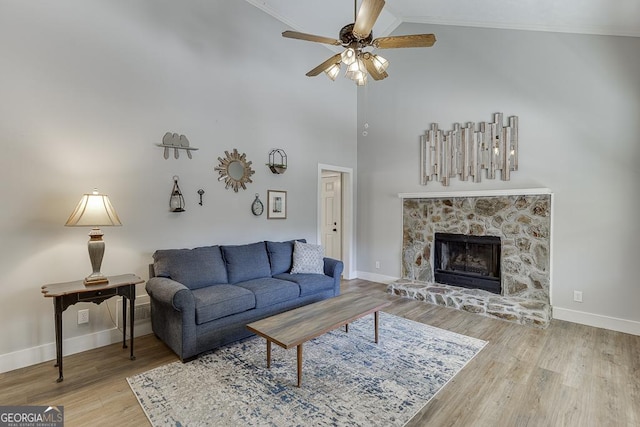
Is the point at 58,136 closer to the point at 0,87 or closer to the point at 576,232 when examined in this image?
the point at 0,87

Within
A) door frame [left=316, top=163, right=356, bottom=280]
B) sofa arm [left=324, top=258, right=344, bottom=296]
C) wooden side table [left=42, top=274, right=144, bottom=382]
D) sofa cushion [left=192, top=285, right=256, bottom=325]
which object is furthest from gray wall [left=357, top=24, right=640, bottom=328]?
wooden side table [left=42, top=274, right=144, bottom=382]

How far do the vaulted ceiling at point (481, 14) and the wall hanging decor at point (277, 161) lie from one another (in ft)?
6.49

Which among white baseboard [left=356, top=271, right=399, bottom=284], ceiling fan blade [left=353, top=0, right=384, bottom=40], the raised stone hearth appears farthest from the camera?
white baseboard [left=356, top=271, right=399, bottom=284]

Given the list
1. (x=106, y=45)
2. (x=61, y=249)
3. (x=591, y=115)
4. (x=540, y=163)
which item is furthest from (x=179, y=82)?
(x=591, y=115)

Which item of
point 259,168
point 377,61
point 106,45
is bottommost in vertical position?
point 259,168

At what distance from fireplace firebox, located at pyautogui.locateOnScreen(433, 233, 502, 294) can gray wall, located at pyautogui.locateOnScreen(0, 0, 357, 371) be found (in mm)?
2631

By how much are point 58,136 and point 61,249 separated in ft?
3.46

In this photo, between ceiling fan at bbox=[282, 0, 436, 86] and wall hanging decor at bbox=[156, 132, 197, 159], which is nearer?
ceiling fan at bbox=[282, 0, 436, 86]

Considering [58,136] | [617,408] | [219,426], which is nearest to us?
[219,426]

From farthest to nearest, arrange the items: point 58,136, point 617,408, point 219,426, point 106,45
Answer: point 106,45
point 58,136
point 617,408
point 219,426

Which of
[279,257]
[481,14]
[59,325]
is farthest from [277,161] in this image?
[481,14]

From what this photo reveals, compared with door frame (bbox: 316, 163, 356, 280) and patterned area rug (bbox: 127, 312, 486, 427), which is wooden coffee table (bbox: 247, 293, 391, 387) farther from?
door frame (bbox: 316, 163, 356, 280)

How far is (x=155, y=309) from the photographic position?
10.2 ft

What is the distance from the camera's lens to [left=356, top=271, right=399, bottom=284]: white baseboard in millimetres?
5398
